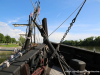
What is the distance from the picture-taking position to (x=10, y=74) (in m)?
1.36

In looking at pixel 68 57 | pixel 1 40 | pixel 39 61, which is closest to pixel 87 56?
pixel 68 57

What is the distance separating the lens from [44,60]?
472cm

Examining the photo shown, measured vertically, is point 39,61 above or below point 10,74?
below

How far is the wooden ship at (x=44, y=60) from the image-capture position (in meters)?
1.55

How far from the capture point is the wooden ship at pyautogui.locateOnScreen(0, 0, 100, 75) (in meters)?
1.55

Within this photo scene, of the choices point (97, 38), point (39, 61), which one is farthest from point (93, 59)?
point (97, 38)

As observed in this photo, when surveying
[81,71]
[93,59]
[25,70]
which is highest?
[81,71]

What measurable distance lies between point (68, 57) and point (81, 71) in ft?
17.9

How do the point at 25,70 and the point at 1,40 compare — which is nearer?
the point at 25,70

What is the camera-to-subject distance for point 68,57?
6.58 meters

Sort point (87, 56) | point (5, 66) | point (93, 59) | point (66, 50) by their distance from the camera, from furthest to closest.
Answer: point (66, 50)
point (87, 56)
point (93, 59)
point (5, 66)

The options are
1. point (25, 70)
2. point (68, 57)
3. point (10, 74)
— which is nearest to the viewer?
point (10, 74)

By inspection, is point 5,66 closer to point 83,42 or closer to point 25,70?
point 25,70

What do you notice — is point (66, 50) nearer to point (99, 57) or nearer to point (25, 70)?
point (99, 57)
